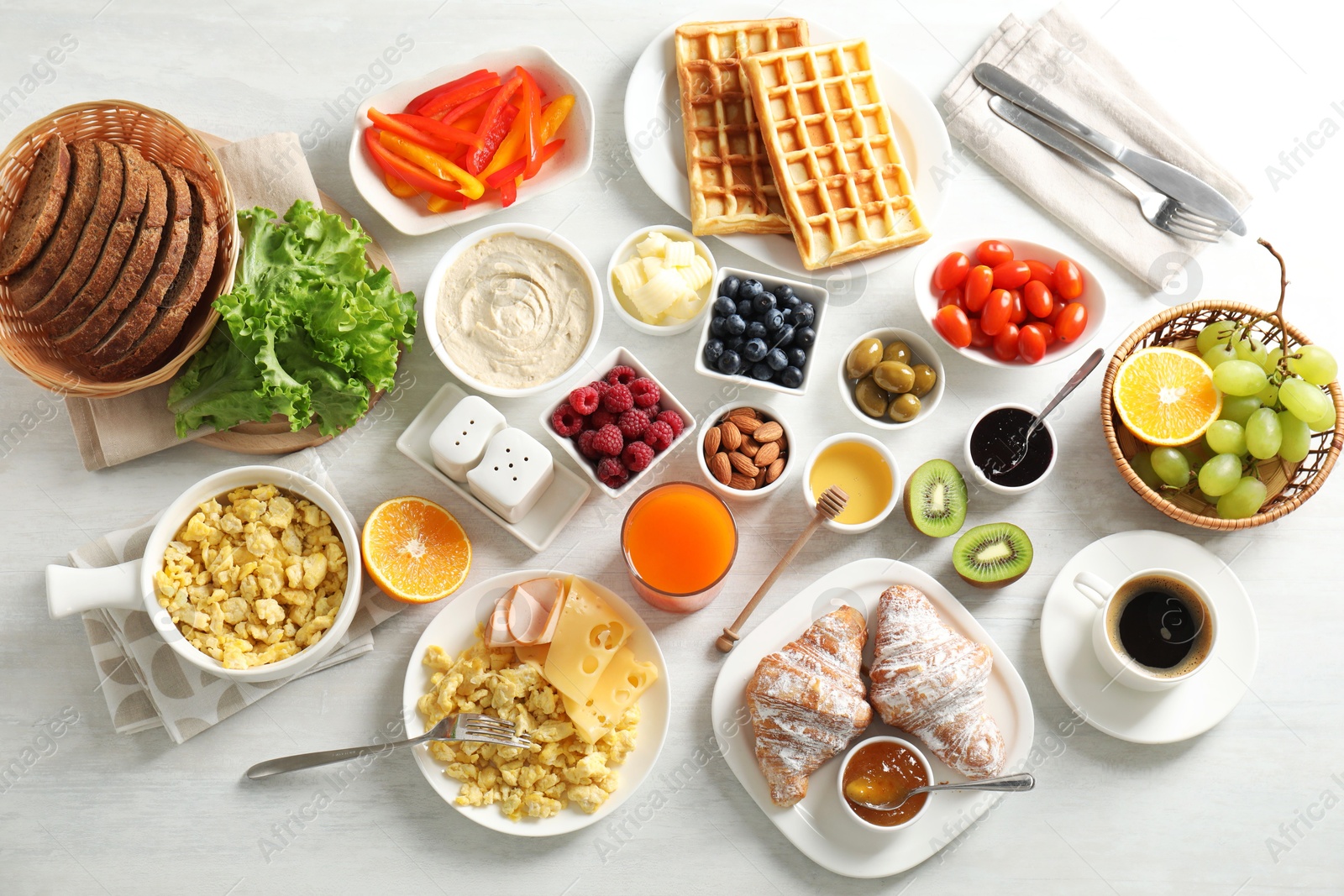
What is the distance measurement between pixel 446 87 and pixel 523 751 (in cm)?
180

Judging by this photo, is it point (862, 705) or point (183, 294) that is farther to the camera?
point (862, 705)

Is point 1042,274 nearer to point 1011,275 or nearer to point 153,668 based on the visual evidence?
point 1011,275

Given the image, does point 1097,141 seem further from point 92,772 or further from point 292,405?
point 92,772

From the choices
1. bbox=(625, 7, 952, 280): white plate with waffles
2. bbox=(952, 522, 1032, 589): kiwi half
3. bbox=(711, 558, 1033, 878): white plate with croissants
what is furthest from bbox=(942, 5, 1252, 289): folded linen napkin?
bbox=(711, 558, 1033, 878): white plate with croissants

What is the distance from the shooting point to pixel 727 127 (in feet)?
8.26

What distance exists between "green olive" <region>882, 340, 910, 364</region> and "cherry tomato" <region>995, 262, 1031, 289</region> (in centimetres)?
32

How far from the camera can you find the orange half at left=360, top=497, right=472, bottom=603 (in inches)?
88.3

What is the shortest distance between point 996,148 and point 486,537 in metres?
1.86

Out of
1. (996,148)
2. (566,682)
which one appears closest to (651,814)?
(566,682)

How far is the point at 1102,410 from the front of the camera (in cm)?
229

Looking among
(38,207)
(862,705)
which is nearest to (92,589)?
(38,207)

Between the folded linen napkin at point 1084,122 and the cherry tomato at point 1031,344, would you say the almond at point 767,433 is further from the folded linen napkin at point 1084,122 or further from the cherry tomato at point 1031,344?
the folded linen napkin at point 1084,122

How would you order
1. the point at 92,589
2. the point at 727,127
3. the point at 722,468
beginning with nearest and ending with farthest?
the point at 92,589, the point at 722,468, the point at 727,127

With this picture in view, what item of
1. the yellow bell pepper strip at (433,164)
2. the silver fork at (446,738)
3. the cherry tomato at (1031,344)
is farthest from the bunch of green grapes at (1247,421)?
the yellow bell pepper strip at (433,164)
